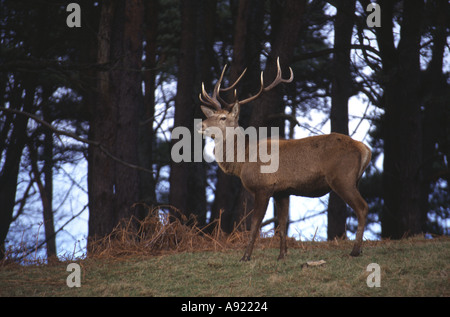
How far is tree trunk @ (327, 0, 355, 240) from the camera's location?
496 inches

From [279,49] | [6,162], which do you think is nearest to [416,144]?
[279,49]

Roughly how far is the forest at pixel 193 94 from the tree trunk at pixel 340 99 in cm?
3

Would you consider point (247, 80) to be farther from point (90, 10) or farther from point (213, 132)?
point (213, 132)

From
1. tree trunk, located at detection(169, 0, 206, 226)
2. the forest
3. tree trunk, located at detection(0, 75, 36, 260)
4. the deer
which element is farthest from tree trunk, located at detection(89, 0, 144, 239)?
tree trunk, located at detection(0, 75, 36, 260)

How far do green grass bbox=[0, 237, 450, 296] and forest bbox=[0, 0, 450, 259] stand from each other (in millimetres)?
783

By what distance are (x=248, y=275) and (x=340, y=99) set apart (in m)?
7.61

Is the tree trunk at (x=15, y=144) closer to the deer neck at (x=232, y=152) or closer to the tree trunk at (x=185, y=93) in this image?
the tree trunk at (x=185, y=93)

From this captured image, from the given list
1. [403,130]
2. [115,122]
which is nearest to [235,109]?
[115,122]

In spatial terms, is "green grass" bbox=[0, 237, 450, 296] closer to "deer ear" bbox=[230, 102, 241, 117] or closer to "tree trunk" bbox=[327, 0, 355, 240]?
"deer ear" bbox=[230, 102, 241, 117]

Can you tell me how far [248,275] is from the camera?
6.21 metres

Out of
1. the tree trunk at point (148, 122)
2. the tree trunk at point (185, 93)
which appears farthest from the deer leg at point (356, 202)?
the tree trunk at point (148, 122)

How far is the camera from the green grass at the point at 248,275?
5.54m

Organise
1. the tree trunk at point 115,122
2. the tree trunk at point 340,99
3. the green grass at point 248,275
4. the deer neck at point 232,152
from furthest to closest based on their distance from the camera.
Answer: the tree trunk at point 340,99 < the tree trunk at point 115,122 < the deer neck at point 232,152 < the green grass at point 248,275

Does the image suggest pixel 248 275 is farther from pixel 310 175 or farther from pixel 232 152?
pixel 232 152
